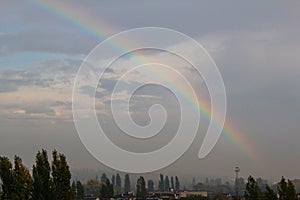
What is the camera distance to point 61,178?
117 ft

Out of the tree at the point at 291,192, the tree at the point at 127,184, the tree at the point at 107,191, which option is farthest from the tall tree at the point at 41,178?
the tree at the point at 127,184

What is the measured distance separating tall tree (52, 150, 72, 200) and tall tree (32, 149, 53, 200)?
1.46 ft

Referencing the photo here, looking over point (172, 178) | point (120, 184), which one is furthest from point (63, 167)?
point (120, 184)

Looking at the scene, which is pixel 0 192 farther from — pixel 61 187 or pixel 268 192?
pixel 268 192

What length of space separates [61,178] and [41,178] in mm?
1483

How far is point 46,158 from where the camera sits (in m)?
36.5

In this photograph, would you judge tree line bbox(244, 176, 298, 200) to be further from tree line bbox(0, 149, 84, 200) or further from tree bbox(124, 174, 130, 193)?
tree bbox(124, 174, 130, 193)

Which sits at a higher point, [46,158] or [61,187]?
[46,158]

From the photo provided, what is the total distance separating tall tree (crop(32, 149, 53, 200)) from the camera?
1358 inches

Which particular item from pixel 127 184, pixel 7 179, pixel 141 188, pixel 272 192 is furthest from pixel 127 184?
pixel 7 179

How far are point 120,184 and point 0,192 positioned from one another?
156 meters

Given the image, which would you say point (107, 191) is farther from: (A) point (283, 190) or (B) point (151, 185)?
(B) point (151, 185)

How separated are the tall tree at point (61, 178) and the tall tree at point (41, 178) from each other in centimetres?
45

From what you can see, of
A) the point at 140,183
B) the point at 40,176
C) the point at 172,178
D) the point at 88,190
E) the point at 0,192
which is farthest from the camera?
the point at 172,178
